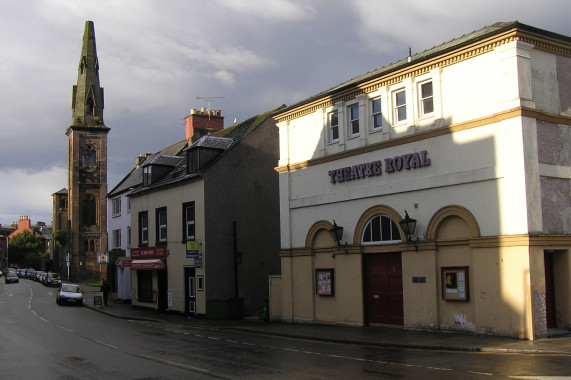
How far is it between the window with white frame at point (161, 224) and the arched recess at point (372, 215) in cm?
1487

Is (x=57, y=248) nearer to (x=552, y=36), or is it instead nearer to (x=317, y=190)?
(x=317, y=190)

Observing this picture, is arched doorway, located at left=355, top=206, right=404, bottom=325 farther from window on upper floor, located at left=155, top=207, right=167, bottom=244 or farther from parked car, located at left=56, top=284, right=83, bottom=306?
parked car, located at left=56, top=284, right=83, bottom=306

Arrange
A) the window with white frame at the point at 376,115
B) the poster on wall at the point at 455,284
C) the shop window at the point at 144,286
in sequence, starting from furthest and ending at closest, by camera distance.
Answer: the shop window at the point at 144,286 < the window with white frame at the point at 376,115 < the poster on wall at the point at 455,284

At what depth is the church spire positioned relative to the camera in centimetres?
8450

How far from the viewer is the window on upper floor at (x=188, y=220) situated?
101 ft

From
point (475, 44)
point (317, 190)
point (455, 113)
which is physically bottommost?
point (317, 190)

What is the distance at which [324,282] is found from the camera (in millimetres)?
23234

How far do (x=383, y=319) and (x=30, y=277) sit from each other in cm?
8553

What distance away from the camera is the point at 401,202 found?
2005 cm

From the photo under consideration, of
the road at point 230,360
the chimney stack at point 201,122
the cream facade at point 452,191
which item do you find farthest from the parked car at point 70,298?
the cream facade at point 452,191

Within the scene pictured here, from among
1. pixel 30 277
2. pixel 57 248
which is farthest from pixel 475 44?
pixel 57 248

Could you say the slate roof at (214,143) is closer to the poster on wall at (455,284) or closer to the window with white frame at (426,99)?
the window with white frame at (426,99)

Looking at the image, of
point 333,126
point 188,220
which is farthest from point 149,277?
point 333,126

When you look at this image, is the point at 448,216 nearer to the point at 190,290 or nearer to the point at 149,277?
the point at 190,290
